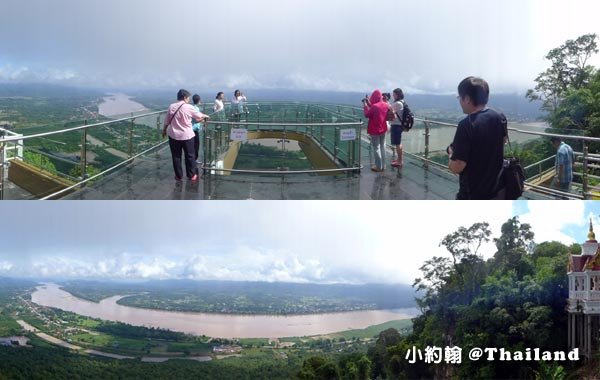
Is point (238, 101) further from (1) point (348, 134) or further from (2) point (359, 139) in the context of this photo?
(2) point (359, 139)

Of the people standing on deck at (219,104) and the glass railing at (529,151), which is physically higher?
the people standing on deck at (219,104)

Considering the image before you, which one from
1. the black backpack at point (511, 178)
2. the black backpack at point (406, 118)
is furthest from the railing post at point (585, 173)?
the black backpack at point (511, 178)

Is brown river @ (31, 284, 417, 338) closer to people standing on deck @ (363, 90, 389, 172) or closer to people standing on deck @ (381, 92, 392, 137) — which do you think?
people standing on deck @ (363, 90, 389, 172)

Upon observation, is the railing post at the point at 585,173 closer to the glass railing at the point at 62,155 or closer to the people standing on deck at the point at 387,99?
the people standing on deck at the point at 387,99

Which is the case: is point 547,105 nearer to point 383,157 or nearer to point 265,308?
point 383,157

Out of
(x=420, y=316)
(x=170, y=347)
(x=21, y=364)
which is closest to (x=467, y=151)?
(x=420, y=316)

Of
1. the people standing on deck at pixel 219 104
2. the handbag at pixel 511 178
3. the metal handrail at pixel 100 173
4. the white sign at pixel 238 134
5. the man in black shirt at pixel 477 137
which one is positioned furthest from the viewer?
the people standing on deck at pixel 219 104
